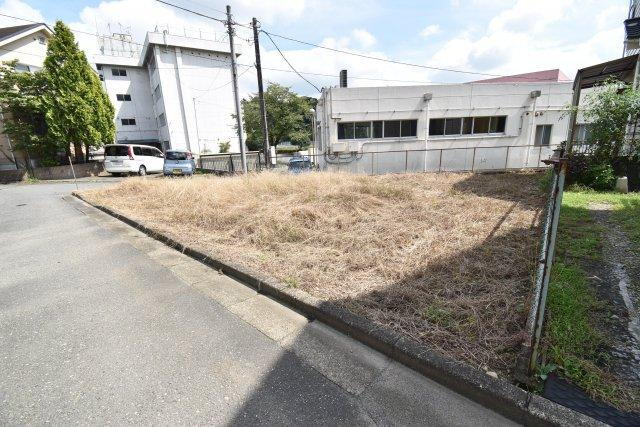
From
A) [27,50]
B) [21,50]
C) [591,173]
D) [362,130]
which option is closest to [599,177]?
[591,173]

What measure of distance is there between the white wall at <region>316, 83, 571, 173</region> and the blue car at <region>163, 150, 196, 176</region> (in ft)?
24.4

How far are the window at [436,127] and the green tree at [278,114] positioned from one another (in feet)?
64.2

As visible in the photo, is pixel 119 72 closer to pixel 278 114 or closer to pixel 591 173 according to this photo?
pixel 278 114

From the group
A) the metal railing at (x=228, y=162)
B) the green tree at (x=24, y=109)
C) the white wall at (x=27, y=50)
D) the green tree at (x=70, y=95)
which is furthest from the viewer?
the white wall at (x=27, y=50)

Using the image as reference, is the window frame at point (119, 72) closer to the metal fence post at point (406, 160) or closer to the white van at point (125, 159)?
the white van at point (125, 159)

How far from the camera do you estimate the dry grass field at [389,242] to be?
8.38 ft

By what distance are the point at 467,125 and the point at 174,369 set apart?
15783mm

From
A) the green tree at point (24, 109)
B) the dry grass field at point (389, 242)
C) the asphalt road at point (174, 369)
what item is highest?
the green tree at point (24, 109)

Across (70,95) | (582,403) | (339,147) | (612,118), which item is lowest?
(582,403)

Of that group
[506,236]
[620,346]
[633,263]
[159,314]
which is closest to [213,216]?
[159,314]

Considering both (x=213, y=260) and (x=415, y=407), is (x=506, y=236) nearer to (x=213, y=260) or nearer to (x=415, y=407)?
(x=415, y=407)

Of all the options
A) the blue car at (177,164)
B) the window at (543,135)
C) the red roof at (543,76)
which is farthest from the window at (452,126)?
the red roof at (543,76)

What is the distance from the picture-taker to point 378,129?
14.4 meters

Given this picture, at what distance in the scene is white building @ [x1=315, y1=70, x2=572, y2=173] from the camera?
542 inches
